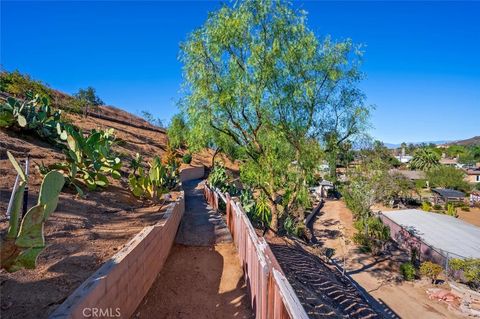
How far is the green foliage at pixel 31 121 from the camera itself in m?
10.5

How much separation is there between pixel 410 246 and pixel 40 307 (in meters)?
23.4

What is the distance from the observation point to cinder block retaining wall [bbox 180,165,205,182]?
31766 millimetres

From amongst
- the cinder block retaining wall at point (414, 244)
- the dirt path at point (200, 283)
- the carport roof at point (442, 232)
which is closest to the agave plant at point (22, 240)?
the dirt path at point (200, 283)

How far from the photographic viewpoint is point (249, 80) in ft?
35.6

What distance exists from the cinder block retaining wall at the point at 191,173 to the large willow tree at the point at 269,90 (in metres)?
19.5

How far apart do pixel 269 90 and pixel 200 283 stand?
7277 mm

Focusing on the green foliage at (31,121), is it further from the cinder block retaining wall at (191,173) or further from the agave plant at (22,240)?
the cinder block retaining wall at (191,173)

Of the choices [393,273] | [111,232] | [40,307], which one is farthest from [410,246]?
[40,307]

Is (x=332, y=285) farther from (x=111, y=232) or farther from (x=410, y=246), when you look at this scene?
(x=410, y=246)

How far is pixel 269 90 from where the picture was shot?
11.1 metres

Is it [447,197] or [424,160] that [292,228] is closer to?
[447,197]

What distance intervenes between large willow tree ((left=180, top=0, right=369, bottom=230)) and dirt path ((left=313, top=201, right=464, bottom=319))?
23.0 ft

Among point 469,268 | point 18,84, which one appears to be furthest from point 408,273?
point 18,84

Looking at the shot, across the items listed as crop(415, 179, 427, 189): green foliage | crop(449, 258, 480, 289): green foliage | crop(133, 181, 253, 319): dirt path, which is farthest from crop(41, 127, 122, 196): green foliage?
crop(415, 179, 427, 189): green foliage
